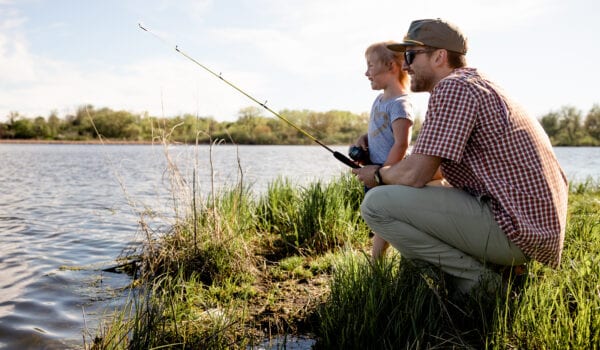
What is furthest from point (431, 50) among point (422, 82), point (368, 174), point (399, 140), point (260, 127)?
point (260, 127)

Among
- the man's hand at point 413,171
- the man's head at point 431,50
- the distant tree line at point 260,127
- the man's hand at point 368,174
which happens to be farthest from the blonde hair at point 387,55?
the distant tree line at point 260,127

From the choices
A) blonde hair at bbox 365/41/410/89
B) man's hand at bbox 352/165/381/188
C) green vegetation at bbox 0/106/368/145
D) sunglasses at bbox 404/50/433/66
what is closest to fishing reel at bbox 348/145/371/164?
man's hand at bbox 352/165/381/188

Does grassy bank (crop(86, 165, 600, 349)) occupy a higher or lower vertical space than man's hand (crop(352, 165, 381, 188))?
lower

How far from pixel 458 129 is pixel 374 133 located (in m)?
1.06

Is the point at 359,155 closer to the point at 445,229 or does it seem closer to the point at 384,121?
the point at 384,121

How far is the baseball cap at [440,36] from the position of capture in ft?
7.99

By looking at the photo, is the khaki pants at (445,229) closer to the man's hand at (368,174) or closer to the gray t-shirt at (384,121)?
the man's hand at (368,174)

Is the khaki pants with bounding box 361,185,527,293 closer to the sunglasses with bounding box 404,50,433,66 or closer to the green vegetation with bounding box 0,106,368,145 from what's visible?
the sunglasses with bounding box 404,50,433,66

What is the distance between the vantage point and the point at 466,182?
2.42 metres

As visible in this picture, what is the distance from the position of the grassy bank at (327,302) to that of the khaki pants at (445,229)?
0.11m

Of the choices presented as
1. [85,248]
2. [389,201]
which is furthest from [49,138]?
[389,201]

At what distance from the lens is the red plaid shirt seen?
216 cm

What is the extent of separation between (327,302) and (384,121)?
118 cm

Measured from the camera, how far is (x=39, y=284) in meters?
3.98
